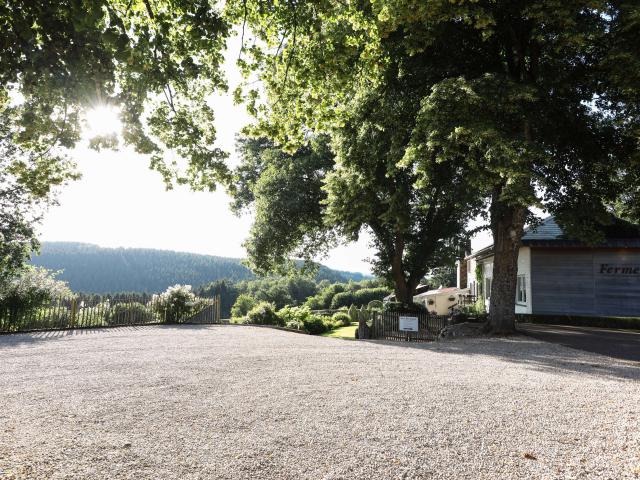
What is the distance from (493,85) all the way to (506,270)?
22.5 feet

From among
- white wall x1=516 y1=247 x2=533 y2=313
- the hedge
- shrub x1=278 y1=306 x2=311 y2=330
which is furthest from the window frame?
shrub x1=278 y1=306 x2=311 y2=330

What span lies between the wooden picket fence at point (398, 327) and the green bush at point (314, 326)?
8.77 metres

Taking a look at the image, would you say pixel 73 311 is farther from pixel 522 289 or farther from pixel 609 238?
pixel 609 238

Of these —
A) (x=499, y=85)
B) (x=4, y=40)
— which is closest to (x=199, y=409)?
(x=4, y=40)

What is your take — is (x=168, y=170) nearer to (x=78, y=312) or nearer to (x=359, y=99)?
(x=359, y=99)

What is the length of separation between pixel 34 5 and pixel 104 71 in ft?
4.15

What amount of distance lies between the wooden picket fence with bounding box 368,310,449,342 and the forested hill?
120080mm

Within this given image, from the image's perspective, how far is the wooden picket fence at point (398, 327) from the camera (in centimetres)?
1706

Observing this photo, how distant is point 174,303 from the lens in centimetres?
2027

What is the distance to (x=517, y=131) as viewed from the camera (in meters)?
14.2

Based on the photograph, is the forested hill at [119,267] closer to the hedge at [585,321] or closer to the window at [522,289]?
the window at [522,289]

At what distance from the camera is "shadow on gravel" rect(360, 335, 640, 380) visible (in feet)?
28.1

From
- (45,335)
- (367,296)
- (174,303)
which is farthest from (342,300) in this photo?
(45,335)

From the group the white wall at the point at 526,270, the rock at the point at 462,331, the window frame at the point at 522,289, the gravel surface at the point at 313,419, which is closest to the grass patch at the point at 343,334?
the rock at the point at 462,331
